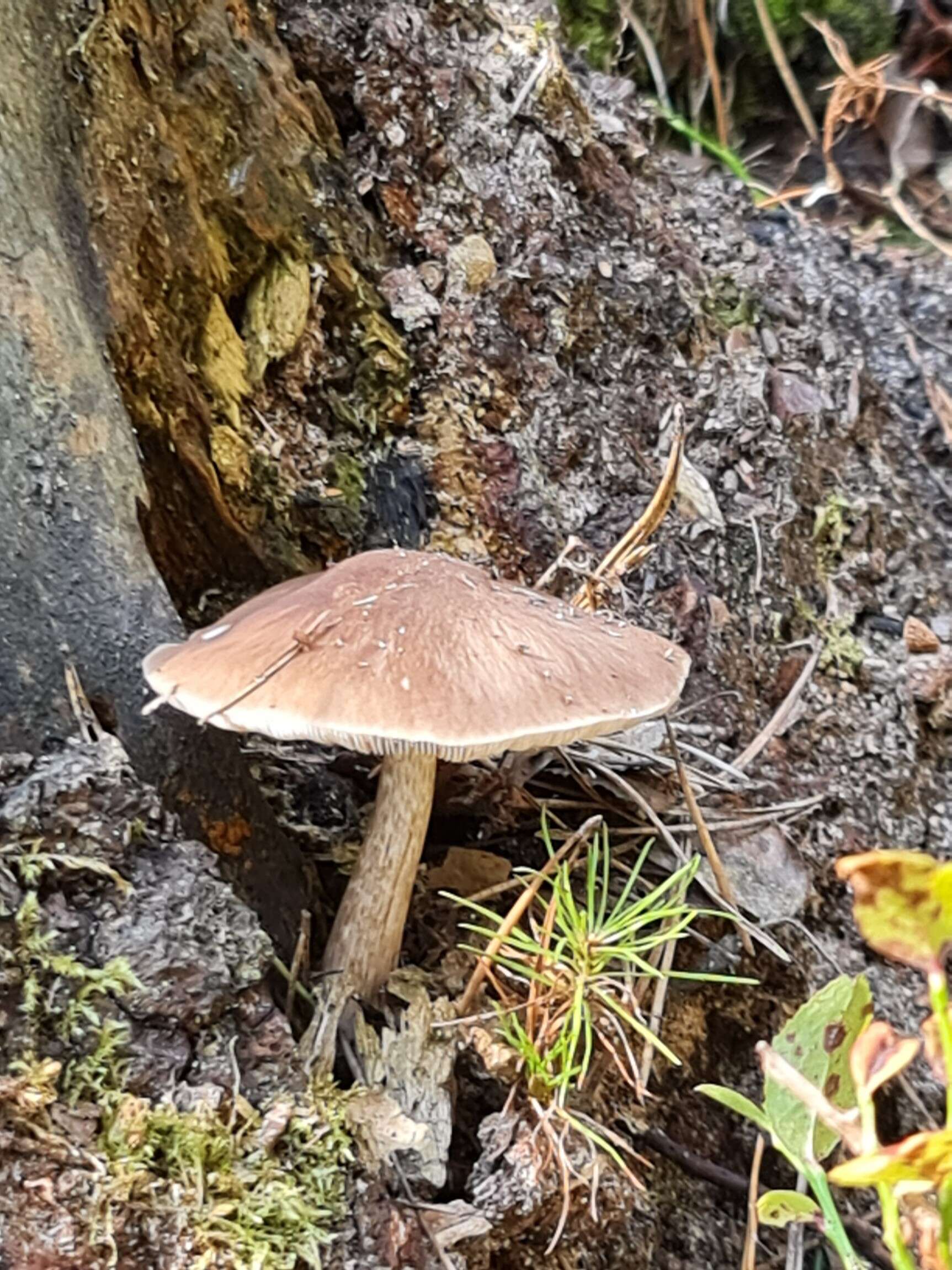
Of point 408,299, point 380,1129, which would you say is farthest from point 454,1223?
point 408,299

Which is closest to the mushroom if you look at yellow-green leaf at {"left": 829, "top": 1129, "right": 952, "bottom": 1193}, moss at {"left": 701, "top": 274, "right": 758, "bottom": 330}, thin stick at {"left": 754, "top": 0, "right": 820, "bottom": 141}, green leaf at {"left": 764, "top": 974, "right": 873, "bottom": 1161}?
green leaf at {"left": 764, "top": 974, "right": 873, "bottom": 1161}

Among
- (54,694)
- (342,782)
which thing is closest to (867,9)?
(342,782)

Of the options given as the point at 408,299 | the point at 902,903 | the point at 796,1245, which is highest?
the point at 408,299

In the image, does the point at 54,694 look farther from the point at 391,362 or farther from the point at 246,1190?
the point at 391,362

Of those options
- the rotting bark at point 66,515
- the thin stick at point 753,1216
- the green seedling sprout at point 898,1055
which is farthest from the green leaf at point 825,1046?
the rotting bark at point 66,515

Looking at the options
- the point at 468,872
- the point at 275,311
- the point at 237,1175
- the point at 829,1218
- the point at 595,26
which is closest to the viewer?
the point at 829,1218

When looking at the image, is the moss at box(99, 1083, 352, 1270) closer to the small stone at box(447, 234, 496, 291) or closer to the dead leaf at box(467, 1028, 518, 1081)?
the dead leaf at box(467, 1028, 518, 1081)

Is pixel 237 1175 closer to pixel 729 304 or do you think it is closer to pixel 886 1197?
pixel 886 1197
